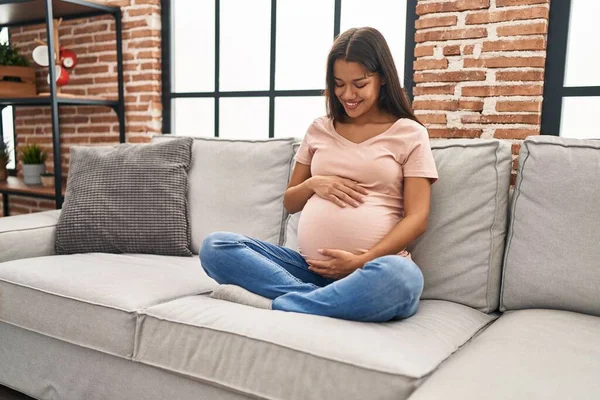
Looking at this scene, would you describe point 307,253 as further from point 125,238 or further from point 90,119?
point 90,119

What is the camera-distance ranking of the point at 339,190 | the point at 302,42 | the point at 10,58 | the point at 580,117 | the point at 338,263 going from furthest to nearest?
1. the point at 10,58
2. the point at 302,42
3. the point at 580,117
4. the point at 339,190
5. the point at 338,263

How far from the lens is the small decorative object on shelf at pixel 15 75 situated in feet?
9.90

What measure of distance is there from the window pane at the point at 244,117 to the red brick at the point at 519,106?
1.23m

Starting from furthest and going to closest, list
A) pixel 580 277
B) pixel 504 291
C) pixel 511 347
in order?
pixel 504 291 → pixel 580 277 → pixel 511 347

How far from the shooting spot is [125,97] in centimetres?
310

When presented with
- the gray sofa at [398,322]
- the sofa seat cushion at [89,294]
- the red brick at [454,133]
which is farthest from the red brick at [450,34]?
the sofa seat cushion at [89,294]

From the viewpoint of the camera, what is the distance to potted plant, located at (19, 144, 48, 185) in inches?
127

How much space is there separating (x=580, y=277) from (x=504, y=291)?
21 cm

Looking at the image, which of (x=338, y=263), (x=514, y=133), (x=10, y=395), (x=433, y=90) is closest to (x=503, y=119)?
(x=514, y=133)

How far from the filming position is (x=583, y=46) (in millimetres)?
1993

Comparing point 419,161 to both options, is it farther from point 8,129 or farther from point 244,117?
point 8,129

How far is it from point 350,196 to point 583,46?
1.14m

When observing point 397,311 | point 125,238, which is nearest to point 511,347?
point 397,311

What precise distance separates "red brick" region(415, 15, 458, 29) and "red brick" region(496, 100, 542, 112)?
361 millimetres
